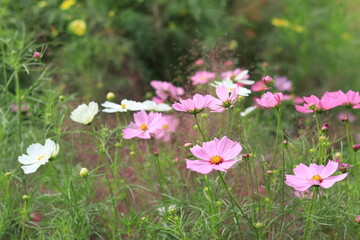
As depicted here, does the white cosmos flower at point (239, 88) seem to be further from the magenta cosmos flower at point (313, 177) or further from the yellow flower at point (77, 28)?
the yellow flower at point (77, 28)

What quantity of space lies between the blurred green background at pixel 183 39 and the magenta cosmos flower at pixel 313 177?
6.88ft

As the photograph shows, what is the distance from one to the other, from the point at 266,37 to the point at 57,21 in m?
1.65

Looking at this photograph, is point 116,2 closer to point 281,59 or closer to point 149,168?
point 281,59

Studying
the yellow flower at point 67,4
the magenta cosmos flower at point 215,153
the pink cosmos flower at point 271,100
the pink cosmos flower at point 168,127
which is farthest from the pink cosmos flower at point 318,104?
the yellow flower at point 67,4

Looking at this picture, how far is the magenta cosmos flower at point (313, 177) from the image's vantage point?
1.03 meters

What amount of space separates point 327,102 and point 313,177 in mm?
222

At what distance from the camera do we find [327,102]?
120cm

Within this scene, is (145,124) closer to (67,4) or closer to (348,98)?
(348,98)

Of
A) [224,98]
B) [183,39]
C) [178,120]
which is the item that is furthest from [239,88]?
[183,39]

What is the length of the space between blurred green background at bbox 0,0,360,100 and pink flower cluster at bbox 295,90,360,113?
1920 mm

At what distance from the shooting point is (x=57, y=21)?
3.16 metres

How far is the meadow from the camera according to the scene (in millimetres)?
1232

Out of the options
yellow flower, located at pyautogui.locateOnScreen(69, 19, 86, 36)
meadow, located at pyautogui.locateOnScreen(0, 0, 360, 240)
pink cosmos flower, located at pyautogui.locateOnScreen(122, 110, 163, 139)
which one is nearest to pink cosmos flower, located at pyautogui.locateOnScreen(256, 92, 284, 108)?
meadow, located at pyautogui.locateOnScreen(0, 0, 360, 240)

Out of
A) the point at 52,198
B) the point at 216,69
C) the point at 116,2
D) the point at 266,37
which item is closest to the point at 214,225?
the point at 52,198
